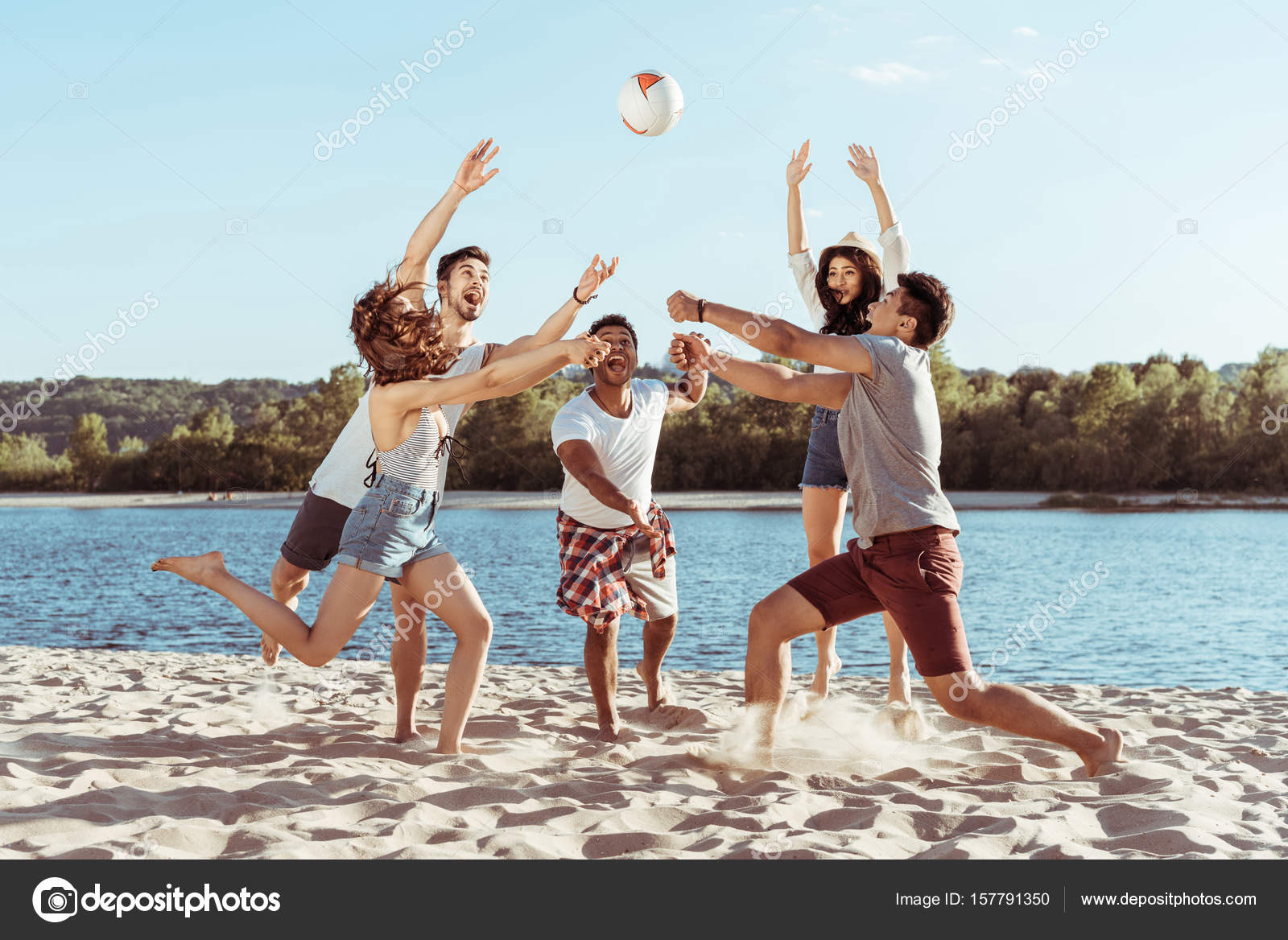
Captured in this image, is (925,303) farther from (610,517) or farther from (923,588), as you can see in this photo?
(610,517)

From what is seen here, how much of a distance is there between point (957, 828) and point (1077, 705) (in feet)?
11.3

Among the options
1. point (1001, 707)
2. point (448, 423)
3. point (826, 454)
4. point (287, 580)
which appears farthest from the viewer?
point (826, 454)

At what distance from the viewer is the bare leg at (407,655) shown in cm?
512

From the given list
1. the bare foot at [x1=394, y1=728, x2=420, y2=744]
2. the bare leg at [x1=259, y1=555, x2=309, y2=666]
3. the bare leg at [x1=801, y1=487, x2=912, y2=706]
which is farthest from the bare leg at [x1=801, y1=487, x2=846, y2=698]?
the bare leg at [x1=259, y1=555, x2=309, y2=666]

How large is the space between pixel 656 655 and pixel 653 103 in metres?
3.26

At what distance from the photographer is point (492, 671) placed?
8094 millimetres

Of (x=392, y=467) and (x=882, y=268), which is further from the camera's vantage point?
(x=882, y=268)

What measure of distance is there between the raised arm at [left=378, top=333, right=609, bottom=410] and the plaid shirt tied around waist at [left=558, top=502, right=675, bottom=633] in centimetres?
103

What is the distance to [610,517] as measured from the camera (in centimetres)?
535

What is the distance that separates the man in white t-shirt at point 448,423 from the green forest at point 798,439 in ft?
134

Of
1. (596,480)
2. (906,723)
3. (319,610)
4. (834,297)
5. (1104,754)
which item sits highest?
(834,297)

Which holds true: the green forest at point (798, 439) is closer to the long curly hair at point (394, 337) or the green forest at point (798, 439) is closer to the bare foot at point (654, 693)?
the bare foot at point (654, 693)
